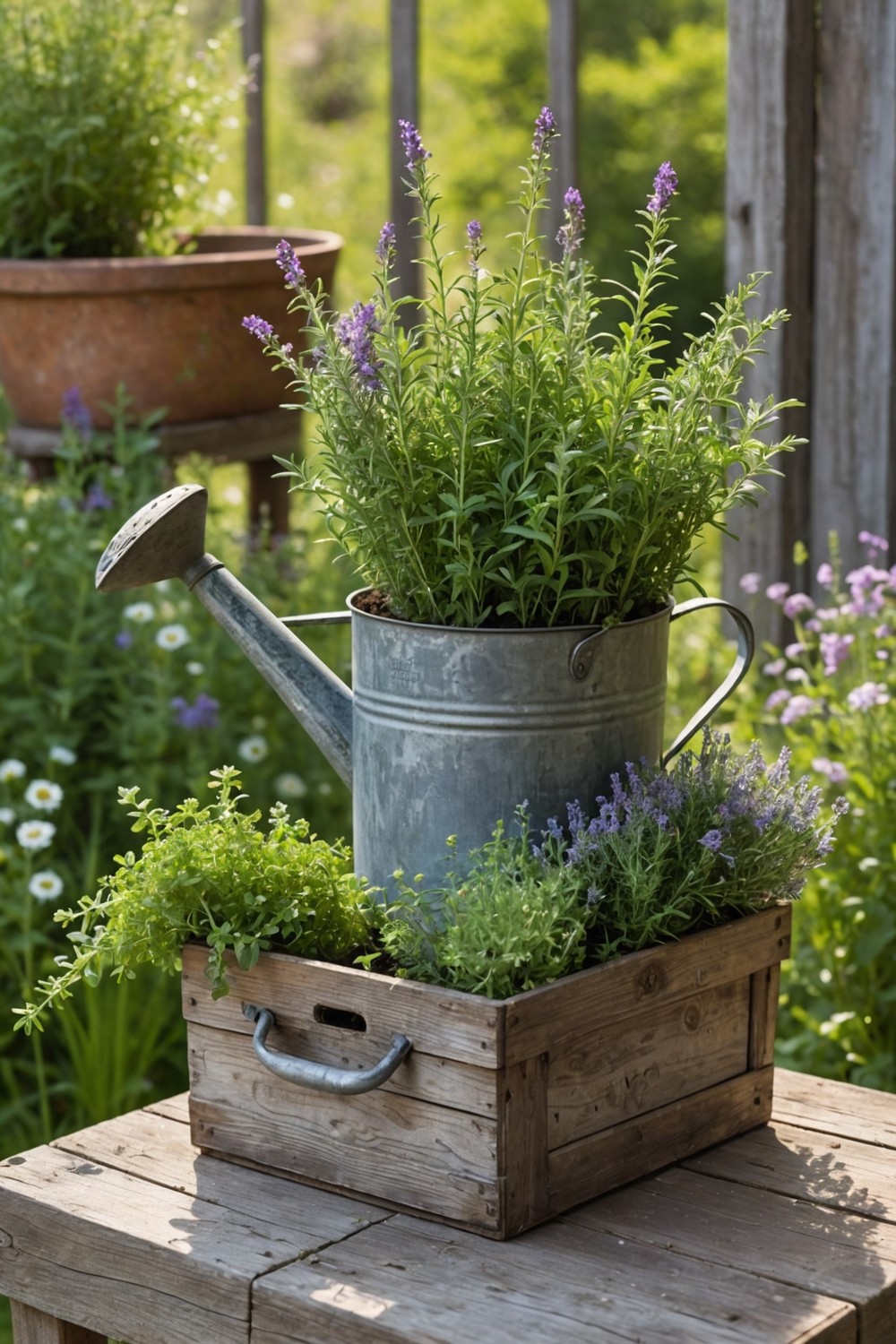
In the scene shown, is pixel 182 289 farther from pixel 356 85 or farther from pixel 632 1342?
pixel 356 85

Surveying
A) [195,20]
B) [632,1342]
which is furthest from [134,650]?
[195,20]

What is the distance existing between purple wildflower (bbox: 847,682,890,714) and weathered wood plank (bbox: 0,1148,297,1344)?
1.26m

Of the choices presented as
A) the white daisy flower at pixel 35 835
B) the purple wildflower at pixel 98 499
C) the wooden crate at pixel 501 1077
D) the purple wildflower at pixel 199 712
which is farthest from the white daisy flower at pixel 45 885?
the wooden crate at pixel 501 1077

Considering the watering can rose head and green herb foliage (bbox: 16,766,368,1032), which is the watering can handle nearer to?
the watering can rose head

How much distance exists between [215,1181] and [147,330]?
177 centimetres

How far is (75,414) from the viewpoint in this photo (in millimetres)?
Answer: 2895

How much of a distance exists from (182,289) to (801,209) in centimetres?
106

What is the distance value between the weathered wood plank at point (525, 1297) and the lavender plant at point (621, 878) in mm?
209

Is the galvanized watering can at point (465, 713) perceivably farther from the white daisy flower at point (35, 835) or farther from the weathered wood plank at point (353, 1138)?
the white daisy flower at point (35, 835)

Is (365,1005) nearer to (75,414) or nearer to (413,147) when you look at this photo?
(413,147)

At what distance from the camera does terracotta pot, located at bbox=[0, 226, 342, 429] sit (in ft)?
9.30

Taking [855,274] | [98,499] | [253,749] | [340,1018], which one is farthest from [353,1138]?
[855,274]

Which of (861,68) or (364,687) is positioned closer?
(364,687)

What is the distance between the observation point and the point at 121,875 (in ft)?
4.94
